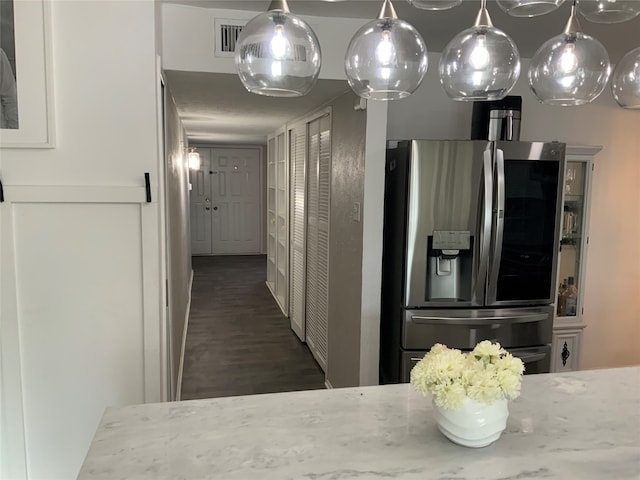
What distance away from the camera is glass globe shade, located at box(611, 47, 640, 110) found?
4.71 ft

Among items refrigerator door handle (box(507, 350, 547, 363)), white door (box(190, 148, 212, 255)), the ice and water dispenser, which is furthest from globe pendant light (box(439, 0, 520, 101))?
white door (box(190, 148, 212, 255))

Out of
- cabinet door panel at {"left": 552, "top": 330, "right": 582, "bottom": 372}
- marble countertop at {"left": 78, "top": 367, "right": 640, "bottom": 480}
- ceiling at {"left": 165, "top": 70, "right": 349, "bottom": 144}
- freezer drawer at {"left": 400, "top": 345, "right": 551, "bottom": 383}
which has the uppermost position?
ceiling at {"left": 165, "top": 70, "right": 349, "bottom": 144}

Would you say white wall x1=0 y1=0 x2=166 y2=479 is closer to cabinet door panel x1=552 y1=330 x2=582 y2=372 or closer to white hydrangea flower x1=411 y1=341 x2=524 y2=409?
white hydrangea flower x1=411 y1=341 x2=524 y2=409

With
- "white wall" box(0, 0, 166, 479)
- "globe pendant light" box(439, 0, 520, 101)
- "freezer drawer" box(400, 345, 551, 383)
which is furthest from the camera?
A: "freezer drawer" box(400, 345, 551, 383)

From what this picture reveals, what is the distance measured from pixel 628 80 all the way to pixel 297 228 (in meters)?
3.50

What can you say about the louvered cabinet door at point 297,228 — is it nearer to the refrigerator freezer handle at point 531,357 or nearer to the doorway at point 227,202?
the refrigerator freezer handle at point 531,357

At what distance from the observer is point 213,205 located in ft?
30.8

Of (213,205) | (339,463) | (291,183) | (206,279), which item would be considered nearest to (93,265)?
(339,463)

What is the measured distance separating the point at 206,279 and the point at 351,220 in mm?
4645

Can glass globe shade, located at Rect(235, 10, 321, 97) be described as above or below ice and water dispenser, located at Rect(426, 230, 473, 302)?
above

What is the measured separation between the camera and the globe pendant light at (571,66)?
133 cm

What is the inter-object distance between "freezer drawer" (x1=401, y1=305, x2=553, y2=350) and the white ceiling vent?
5.34 ft

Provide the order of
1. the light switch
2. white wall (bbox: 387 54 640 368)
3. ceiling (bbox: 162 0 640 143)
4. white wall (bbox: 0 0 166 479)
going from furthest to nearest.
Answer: white wall (bbox: 387 54 640 368), the light switch, ceiling (bbox: 162 0 640 143), white wall (bbox: 0 0 166 479)

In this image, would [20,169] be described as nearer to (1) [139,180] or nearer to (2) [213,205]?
(1) [139,180]
